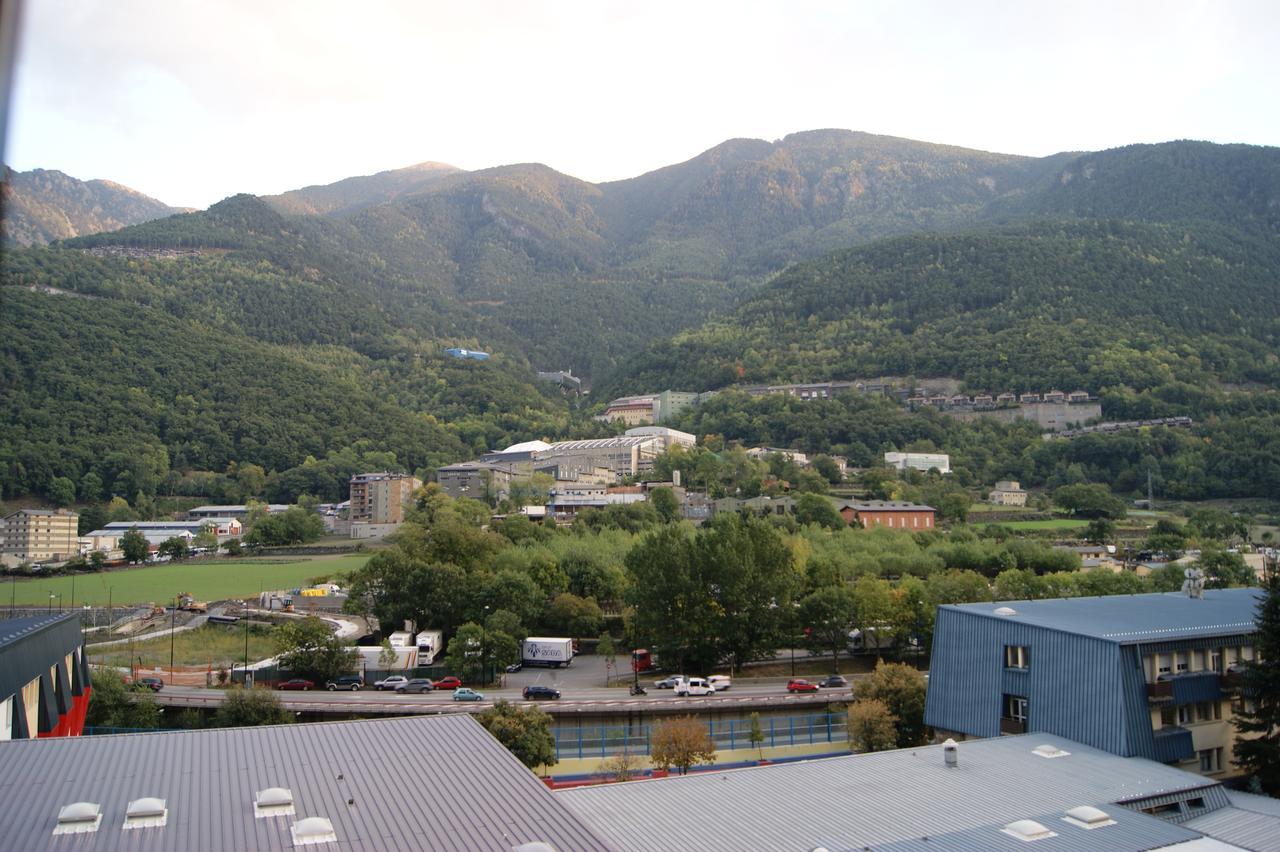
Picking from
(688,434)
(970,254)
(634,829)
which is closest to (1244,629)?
(634,829)

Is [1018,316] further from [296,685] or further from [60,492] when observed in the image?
[296,685]

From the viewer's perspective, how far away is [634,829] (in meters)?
19.0

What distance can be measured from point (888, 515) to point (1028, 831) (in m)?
63.2

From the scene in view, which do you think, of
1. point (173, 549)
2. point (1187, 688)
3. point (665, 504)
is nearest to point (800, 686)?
point (1187, 688)

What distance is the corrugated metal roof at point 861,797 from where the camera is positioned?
62.0ft

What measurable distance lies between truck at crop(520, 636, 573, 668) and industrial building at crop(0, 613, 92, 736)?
18.2 meters

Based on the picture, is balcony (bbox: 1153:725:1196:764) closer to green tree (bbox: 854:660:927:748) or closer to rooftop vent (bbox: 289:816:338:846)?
green tree (bbox: 854:660:927:748)

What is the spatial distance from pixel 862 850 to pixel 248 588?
190 feet

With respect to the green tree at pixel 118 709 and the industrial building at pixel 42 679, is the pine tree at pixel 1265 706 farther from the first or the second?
the green tree at pixel 118 709

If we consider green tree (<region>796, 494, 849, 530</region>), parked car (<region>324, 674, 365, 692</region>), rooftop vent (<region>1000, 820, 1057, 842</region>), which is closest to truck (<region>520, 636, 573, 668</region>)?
parked car (<region>324, 674, 365, 692</region>)

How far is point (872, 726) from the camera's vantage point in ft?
101

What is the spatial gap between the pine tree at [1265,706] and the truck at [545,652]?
2687 cm

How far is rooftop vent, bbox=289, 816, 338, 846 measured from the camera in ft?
43.4

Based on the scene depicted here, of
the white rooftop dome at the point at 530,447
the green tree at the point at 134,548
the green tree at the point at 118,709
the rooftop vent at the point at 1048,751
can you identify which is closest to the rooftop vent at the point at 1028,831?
the rooftop vent at the point at 1048,751
